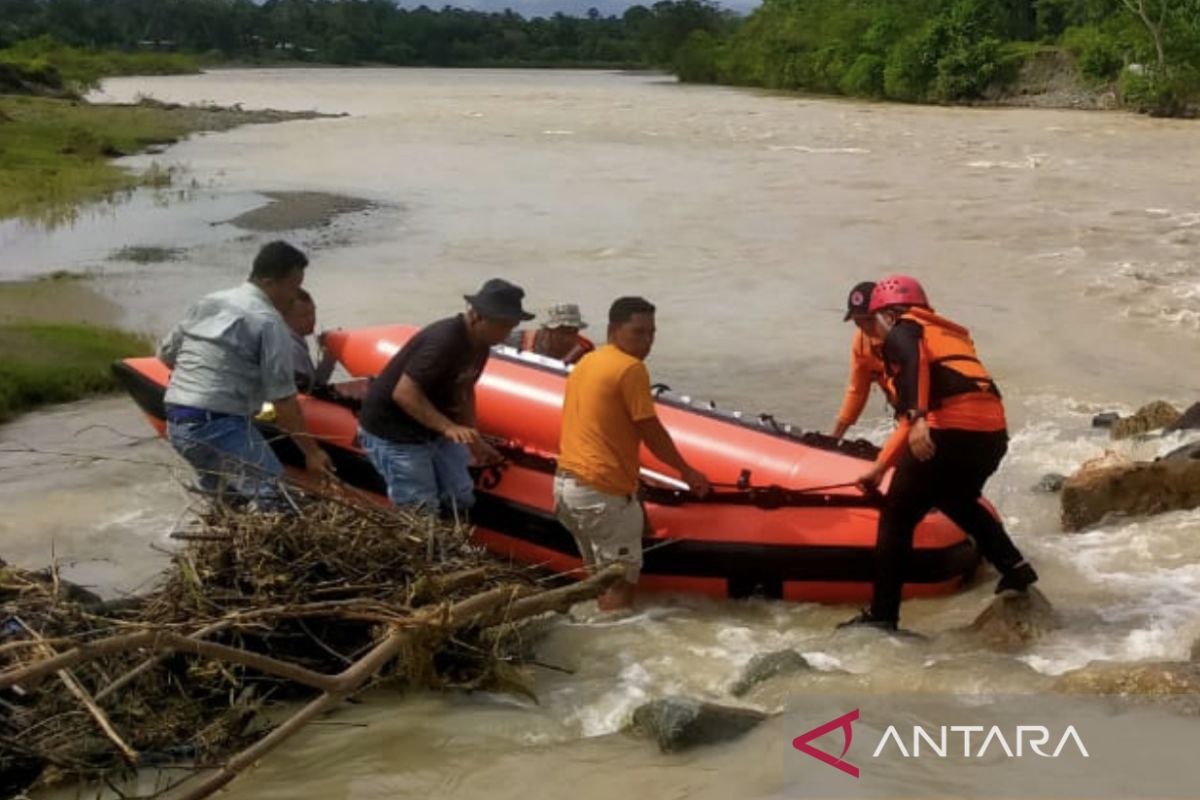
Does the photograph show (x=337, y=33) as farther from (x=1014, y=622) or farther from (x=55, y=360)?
(x=1014, y=622)

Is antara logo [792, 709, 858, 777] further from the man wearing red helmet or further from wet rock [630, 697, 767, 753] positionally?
the man wearing red helmet

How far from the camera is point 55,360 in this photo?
1159cm

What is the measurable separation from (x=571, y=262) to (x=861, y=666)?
13137 mm

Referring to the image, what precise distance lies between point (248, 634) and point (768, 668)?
190cm

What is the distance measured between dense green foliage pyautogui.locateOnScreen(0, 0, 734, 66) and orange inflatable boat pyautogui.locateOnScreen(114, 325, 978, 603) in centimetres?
10767

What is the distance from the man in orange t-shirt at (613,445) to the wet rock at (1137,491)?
93.7 inches

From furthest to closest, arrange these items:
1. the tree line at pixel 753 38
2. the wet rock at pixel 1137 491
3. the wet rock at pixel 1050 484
Result: the tree line at pixel 753 38
the wet rock at pixel 1050 484
the wet rock at pixel 1137 491

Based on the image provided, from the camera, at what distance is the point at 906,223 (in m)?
20.5

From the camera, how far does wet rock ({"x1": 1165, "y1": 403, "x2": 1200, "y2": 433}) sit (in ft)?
28.3

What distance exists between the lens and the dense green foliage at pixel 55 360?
1080cm

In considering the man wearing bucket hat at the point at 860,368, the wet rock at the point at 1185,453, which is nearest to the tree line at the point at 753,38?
the wet rock at the point at 1185,453

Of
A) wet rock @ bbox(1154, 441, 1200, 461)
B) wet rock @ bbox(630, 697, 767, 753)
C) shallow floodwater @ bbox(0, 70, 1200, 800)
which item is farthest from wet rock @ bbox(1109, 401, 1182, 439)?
wet rock @ bbox(630, 697, 767, 753)

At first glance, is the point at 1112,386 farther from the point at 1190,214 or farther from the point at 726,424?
the point at 1190,214

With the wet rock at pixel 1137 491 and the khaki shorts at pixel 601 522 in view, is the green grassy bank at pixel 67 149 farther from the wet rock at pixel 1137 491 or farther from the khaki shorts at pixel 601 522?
the wet rock at pixel 1137 491
